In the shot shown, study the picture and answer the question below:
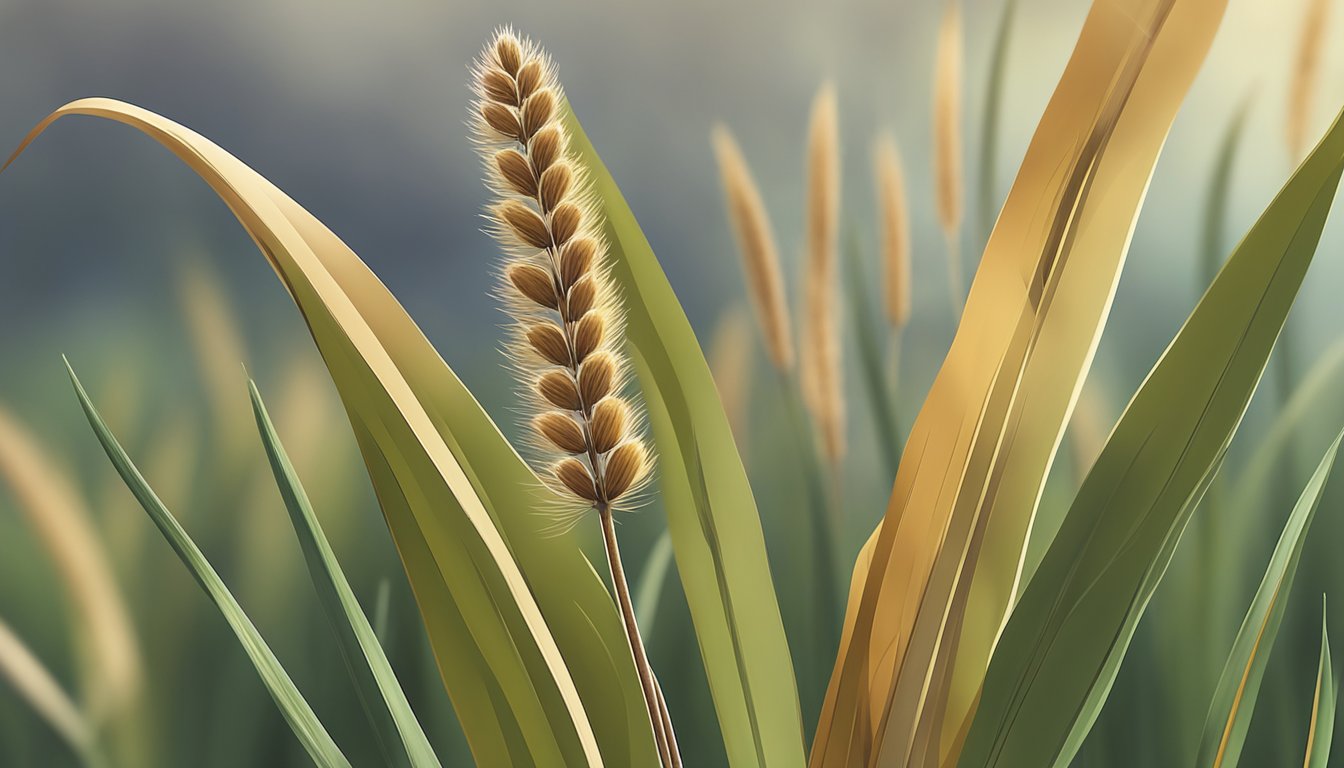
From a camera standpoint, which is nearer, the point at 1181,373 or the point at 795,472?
the point at 1181,373

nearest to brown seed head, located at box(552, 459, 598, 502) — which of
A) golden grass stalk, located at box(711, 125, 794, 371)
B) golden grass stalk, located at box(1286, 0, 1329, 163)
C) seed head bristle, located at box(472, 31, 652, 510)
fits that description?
seed head bristle, located at box(472, 31, 652, 510)

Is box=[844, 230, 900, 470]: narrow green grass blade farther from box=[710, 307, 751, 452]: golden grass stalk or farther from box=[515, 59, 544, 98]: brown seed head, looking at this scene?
box=[515, 59, 544, 98]: brown seed head

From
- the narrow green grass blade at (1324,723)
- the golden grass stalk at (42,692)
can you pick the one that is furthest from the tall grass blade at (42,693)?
the narrow green grass blade at (1324,723)

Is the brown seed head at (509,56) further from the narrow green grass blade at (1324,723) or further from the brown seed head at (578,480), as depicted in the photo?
the narrow green grass blade at (1324,723)

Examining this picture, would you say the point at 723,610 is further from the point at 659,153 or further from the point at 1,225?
the point at 1,225

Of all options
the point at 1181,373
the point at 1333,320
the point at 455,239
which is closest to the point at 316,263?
the point at 455,239

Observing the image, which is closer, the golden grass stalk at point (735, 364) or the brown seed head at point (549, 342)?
the brown seed head at point (549, 342)
